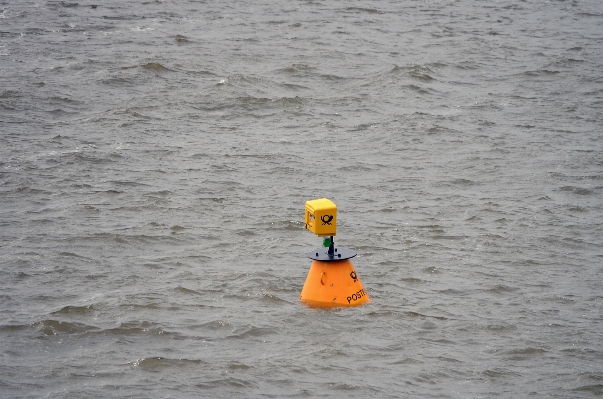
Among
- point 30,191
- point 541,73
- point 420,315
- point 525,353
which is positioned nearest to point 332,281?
point 420,315

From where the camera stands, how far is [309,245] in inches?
412

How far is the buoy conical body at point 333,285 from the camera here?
338 inches

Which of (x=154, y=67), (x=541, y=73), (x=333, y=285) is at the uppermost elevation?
(x=154, y=67)

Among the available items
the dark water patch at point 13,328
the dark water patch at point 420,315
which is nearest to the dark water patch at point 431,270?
the dark water patch at point 420,315

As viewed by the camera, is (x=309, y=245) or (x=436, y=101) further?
(x=436, y=101)

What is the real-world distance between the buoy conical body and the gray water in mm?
119

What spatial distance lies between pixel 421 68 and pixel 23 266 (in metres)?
11.1

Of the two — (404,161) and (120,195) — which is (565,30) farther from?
(120,195)

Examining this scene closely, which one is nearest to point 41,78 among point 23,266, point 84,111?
point 84,111

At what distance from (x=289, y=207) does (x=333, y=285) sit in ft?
10.4

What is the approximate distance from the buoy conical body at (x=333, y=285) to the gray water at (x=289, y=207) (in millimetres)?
119

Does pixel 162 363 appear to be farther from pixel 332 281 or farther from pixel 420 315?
pixel 420 315

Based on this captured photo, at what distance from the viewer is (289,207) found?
38.3 ft

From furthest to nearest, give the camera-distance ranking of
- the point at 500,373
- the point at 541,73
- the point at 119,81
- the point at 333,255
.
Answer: the point at 541,73 → the point at 119,81 → the point at 333,255 → the point at 500,373
